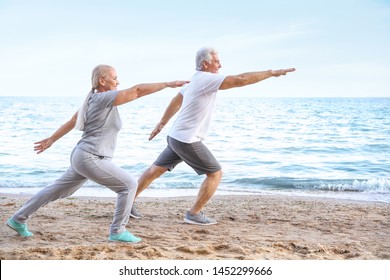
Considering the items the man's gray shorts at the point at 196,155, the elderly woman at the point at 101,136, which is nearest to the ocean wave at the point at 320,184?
the man's gray shorts at the point at 196,155

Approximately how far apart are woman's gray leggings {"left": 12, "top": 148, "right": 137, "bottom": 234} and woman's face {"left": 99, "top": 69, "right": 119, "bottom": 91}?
611 mm

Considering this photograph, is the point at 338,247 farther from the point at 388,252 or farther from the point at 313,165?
the point at 313,165

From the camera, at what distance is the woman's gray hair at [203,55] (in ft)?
18.1

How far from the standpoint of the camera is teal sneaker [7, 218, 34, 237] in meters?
5.07

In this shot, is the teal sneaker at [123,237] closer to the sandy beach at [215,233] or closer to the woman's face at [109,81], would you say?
the sandy beach at [215,233]

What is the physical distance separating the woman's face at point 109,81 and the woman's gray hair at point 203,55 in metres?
1.13

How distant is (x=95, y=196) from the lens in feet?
29.7

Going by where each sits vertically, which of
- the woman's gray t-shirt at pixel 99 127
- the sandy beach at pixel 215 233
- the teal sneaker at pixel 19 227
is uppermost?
the woman's gray t-shirt at pixel 99 127

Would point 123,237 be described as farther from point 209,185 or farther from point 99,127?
point 209,185

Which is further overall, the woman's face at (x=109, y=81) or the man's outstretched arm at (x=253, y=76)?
the man's outstretched arm at (x=253, y=76)

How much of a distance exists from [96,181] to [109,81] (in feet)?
2.98

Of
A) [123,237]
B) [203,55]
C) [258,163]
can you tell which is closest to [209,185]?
[123,237]

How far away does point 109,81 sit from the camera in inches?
185

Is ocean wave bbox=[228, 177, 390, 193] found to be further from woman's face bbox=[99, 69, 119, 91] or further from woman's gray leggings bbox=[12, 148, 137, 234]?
woman's face bbox=[99, 69, 119, 91]
